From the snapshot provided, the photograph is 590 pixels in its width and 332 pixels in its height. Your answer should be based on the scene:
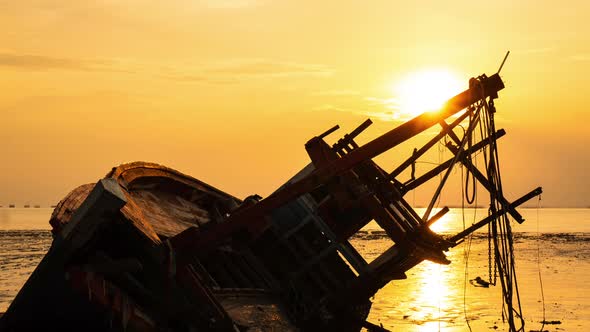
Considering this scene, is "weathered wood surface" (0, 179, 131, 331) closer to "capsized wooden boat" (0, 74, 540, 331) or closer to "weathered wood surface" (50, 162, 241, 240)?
"capsized wooden boat" (0, 74, 540, 331)

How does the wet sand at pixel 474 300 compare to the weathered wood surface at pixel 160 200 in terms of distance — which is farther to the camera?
the wet sand at pixel 474 300

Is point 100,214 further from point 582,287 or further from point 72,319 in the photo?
point 582,287

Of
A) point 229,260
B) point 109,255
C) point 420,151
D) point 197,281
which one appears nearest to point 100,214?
point 109,255

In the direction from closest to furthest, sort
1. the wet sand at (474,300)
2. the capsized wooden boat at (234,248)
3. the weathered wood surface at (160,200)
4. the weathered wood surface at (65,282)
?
the weathered wood surface at (65,282), the capsized wooden boat at (234,248), the weathered wood surface at (160,200), the wet sand at (474,300)

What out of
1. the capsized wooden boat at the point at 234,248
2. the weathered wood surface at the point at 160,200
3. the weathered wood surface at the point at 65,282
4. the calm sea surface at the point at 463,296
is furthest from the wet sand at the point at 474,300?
the weathered wood surface at the point at 65,282

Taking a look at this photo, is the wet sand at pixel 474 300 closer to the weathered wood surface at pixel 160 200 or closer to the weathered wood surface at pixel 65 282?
the weathered wood surface at pixel 160 200

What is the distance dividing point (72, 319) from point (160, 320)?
1.11m

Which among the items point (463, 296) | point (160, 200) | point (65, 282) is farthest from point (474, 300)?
point (65, 282)

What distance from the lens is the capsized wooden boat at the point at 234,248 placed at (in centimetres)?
969

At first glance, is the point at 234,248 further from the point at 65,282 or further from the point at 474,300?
the point at 474,300

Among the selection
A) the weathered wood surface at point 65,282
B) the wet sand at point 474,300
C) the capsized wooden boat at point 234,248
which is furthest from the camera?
the wet sand at point 474,300

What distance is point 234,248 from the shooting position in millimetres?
15148

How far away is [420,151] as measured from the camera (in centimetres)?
1439

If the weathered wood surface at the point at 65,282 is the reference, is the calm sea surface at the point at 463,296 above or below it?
below
